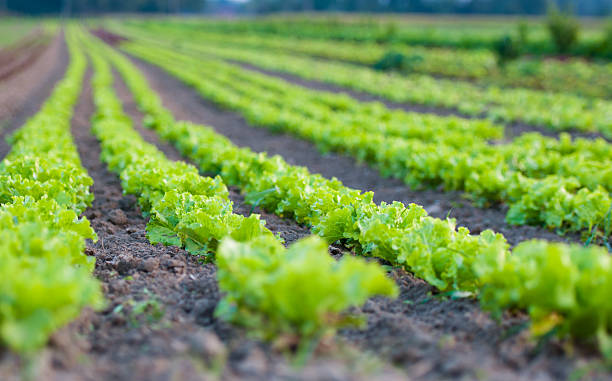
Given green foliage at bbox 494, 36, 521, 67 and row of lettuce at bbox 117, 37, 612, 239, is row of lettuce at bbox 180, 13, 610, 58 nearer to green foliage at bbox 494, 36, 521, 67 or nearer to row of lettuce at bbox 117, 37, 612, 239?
green foliage at bbox 494, 36, 521, 67

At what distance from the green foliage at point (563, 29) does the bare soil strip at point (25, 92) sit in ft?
85.8

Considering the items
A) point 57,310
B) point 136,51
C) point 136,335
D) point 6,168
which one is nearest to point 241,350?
point 136,335

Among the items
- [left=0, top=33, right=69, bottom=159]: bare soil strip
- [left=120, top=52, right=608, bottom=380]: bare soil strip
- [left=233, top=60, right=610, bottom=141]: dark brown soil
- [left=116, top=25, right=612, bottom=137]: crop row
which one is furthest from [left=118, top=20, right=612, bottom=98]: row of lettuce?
[left=120, top=52, right=608, bottom=380]: bare soil strip

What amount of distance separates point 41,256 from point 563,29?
31864mm

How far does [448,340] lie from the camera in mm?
3342

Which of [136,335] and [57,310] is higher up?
[57,310]

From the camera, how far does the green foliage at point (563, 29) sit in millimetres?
29328

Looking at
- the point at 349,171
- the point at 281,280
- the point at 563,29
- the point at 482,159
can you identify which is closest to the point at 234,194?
the point at 349,171

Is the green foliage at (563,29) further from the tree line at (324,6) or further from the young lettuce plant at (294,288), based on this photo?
the young lettuce plant at (294,288)

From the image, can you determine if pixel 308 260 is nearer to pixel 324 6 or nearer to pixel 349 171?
pixel 349 171

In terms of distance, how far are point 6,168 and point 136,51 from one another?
39605 millimetres

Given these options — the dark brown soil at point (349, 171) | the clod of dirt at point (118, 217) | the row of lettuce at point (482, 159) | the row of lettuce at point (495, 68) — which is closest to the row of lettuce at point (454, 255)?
the clod of dirt at point (118, 217)

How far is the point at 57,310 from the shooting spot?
283 centimetres

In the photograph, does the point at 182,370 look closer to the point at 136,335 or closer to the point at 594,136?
the point at 136,335
